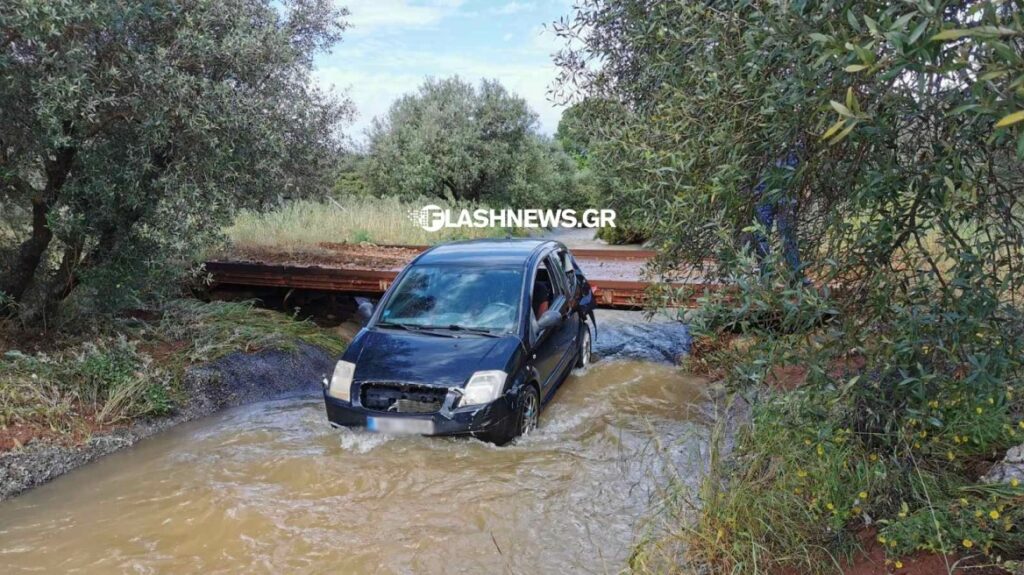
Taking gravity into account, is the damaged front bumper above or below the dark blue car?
below

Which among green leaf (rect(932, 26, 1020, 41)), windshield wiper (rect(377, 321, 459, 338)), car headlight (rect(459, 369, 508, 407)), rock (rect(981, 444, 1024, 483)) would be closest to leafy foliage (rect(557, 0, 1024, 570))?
green leaf (rect(932, 26, 1020, 41))

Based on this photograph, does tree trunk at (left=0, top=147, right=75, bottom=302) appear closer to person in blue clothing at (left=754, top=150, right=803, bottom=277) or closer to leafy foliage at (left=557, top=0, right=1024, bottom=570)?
leafy foliage at (left=557, top=0, right=1024, bottom=570)

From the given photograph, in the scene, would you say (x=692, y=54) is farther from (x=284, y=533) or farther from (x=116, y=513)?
(x=116, y=513)

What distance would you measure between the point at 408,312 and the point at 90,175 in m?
3.53

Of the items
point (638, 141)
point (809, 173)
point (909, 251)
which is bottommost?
point (909, 251)

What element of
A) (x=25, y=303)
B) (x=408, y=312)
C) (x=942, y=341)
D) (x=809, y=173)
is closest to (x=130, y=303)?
(x=25, y=303)

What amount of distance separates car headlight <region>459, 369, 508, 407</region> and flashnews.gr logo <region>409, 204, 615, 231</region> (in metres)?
14.9

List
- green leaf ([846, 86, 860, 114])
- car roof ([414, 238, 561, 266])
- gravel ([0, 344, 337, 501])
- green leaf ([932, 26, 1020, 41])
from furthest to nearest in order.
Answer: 1. car roof ([414, 238, 561, 266])
2. gravel ([0, 344, 337, 501])
3. green leaf ([846, 86, 860, 114])
4. green leaf ([932, 26, 1020, 41])

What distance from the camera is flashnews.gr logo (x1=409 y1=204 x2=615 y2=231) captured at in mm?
22859

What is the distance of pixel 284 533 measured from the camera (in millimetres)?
4574

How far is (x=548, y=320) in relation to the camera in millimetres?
6637

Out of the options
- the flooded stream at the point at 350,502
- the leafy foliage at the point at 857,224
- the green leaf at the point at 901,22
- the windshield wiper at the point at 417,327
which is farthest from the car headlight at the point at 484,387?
the green leaf at the point at 901,22

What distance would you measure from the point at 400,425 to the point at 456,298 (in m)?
1.67

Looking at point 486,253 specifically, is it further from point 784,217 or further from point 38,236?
point 38,236
